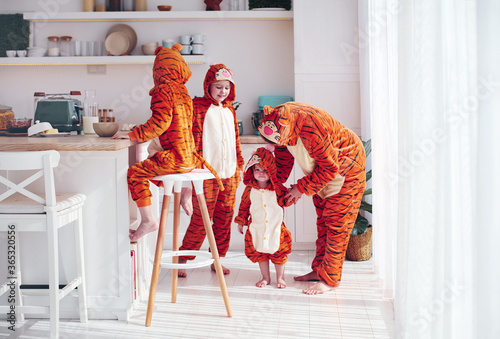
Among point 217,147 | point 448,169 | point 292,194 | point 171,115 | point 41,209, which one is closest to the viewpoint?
point 448,169

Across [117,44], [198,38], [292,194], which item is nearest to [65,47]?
[117,44]

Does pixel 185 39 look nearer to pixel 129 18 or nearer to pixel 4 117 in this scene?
pixel 129 18

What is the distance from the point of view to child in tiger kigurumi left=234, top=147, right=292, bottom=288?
3.32 m

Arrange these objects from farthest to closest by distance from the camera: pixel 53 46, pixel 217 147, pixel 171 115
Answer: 1. pixel 53 46
2. pixel 217 147
3. pixel 171 115

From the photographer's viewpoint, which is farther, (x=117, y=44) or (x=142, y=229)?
(x=117, y=44)

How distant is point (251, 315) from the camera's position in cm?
295

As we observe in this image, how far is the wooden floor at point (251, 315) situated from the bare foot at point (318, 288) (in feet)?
0.10

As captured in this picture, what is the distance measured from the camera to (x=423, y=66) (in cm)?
166

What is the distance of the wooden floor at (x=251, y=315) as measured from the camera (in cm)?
269

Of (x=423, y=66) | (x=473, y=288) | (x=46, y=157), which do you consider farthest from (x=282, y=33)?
(x=473, y=288)

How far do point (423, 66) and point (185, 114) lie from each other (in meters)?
1.57

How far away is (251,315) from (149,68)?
268cm

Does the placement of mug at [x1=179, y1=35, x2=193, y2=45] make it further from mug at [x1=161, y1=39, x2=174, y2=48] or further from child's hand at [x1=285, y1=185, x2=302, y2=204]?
child's hand at [x1=285, y1=185, x2=302, y2=204]

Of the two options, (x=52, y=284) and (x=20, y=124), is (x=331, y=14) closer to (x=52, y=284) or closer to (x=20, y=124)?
(x=20, y=124)
